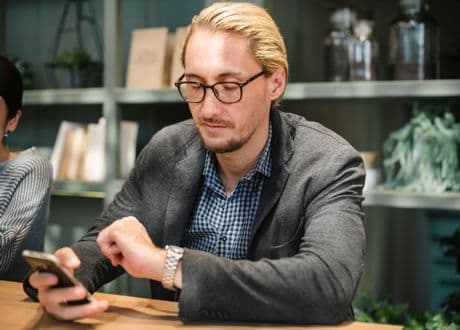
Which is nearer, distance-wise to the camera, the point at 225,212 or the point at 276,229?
the point at 276,229

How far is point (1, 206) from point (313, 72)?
1.60 meters

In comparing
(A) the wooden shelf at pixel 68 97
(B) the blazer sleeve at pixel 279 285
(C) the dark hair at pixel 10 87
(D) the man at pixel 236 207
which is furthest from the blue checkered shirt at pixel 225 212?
(A) the wooden shelf at pixel 68 97

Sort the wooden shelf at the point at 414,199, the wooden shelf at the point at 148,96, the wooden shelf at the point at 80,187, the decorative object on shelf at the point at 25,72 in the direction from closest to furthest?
the wooden shelf at the point at 414,199
the wooden shelf at the point at 148,96
the wooden shelf at the point at 80,187
the decorative object on shelf at the point at 25,72

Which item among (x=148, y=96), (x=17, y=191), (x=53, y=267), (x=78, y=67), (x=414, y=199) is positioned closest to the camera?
(x=53, y=267)

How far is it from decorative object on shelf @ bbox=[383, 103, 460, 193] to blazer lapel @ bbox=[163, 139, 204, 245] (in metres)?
1.14

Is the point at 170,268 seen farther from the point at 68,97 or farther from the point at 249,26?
the point at 68,97

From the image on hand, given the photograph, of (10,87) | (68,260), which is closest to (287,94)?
(10,87)

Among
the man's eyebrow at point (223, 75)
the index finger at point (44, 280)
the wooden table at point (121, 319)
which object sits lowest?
the wooden table at point (121, 319)

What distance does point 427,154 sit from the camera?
2.48 m

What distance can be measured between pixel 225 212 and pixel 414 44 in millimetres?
1327

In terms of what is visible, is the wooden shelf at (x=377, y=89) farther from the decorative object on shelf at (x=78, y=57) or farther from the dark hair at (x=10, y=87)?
the decorative object on shelf at (x=78, y=57)

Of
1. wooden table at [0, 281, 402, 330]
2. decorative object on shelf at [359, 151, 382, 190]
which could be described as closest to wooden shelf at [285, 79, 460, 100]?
decorative object on shelf at [359, 151, 382, 190]

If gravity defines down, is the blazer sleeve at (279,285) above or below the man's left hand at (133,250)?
below

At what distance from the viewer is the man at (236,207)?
44.6 inches
